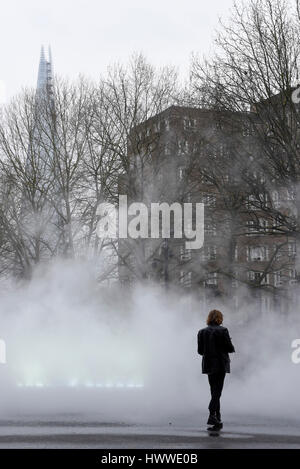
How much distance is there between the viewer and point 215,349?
1183cm

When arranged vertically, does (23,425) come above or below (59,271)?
below

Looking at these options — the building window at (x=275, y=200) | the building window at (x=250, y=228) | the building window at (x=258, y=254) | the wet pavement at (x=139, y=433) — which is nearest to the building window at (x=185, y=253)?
the building window at (x=258, y=254)

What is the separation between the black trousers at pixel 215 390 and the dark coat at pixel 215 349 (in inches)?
3.3

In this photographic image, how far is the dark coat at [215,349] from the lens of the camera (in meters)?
11.8

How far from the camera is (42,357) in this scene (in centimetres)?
1675

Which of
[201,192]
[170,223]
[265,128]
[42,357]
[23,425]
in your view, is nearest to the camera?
[23,425]

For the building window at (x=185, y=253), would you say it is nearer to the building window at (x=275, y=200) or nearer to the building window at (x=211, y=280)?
the building window at (x=211, y=280)

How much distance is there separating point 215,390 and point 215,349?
0.54m

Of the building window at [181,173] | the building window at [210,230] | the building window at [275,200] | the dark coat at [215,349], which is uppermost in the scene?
the building window at [181,173]

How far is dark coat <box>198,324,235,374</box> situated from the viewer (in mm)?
11766

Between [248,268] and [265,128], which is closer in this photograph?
[265,128]

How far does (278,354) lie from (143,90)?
74.9 ft
